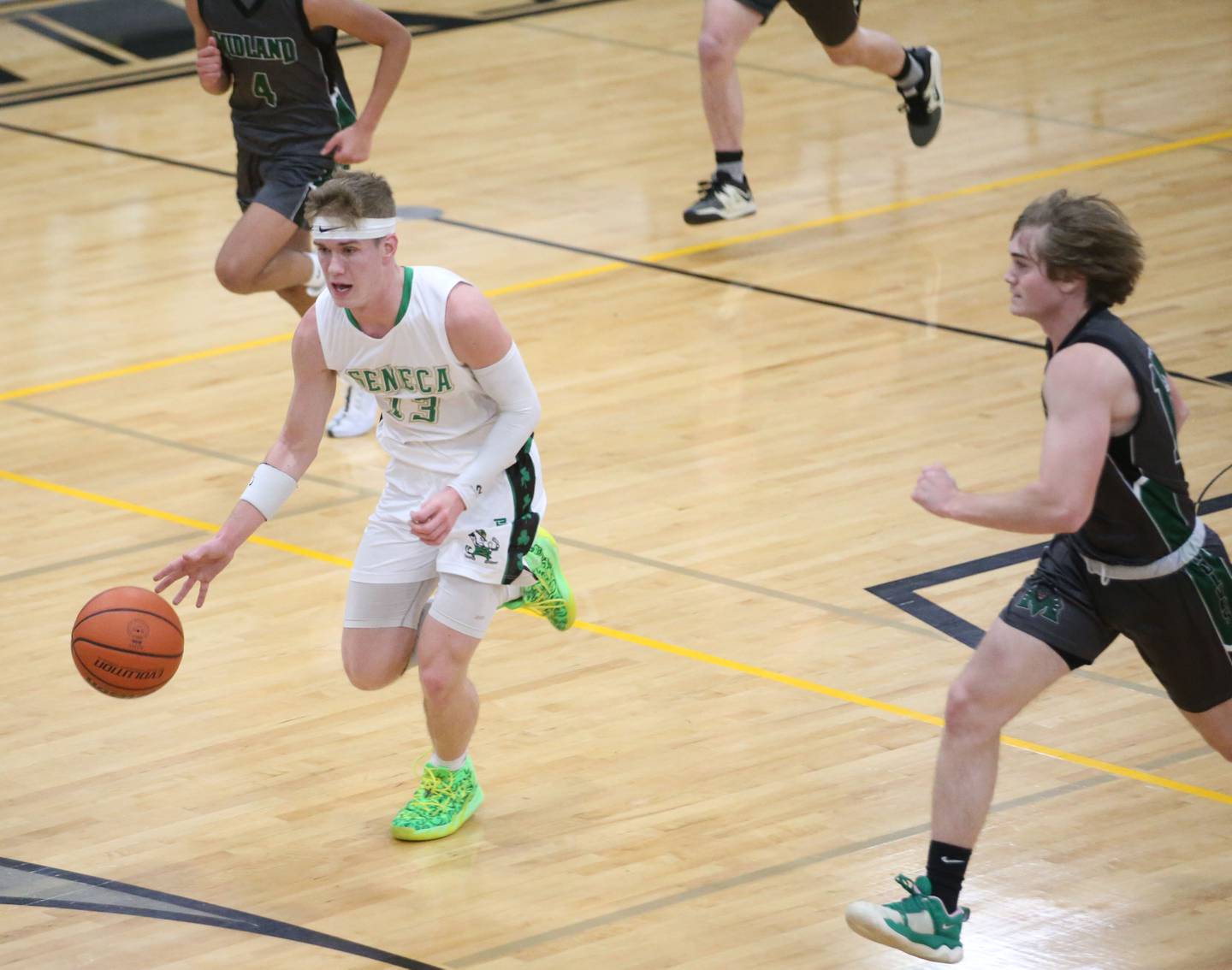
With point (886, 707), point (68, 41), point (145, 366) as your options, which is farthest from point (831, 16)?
point (68, 41)

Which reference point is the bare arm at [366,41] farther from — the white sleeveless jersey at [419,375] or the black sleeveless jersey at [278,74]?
the white sleeveless jersey at [419,375]

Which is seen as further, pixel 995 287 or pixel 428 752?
pixel 995 287

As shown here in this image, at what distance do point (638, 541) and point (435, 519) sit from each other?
2.32 metres

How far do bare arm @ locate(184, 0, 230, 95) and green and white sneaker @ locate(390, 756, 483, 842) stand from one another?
3401 mm

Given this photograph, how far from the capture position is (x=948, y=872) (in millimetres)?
4289

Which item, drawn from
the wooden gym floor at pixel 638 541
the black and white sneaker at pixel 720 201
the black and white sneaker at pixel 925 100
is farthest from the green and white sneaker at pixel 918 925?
the black and white sneaker at pixel 925 100

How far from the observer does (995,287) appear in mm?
9305

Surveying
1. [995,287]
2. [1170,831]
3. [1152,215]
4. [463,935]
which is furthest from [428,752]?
[1152,215]

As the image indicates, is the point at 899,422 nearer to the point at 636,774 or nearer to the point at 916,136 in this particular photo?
the point at 636,774

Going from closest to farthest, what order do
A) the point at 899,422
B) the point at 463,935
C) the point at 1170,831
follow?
1. the point at 463,935
2. the point at 1170,831
3. the point at 899,422

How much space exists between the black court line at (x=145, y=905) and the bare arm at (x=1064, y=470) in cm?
153

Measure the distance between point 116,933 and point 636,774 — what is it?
135 centimetres

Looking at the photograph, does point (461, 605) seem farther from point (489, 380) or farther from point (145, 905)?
point (145, 905)

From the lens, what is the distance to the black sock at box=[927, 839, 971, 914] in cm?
429
